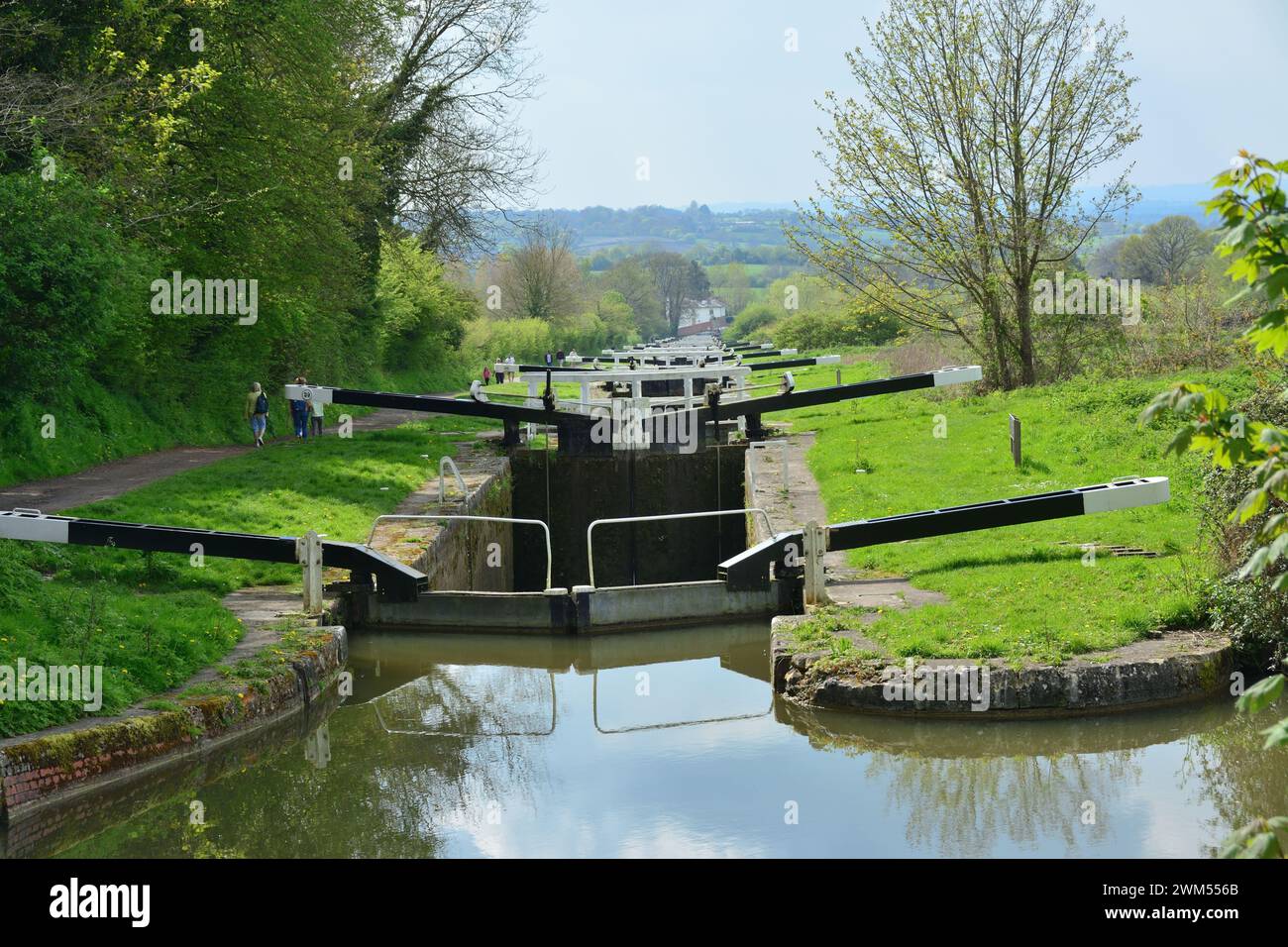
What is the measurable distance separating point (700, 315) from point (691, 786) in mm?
177786

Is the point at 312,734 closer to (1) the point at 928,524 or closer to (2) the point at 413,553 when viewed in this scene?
(2) the point at 413,553

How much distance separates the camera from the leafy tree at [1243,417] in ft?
11.1

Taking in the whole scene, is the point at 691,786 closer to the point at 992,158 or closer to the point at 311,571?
the point at 311,571

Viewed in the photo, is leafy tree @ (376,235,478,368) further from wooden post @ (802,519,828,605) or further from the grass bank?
wooden post @ (802,519,828,605)

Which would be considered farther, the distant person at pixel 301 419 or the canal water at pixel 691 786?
the distant person at pixel 301 419

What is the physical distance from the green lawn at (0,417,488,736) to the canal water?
0.93m

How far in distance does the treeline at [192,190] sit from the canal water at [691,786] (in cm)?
1096

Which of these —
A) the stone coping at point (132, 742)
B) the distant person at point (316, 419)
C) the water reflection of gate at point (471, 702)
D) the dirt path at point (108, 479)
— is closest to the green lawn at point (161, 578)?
the stone coping at point (132, 742)

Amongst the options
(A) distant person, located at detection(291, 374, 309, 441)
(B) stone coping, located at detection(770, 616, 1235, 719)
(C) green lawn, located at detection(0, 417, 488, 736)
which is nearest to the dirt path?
(C) green lawn, located at detection(0, 417, 488, 736)

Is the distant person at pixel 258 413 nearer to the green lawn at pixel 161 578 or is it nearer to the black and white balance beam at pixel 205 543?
the green lawn at pixel 161 578

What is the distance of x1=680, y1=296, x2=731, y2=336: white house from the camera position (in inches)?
6939

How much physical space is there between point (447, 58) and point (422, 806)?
108 ft

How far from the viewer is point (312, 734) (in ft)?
33.6

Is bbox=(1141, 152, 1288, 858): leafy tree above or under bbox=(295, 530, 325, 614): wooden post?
above
